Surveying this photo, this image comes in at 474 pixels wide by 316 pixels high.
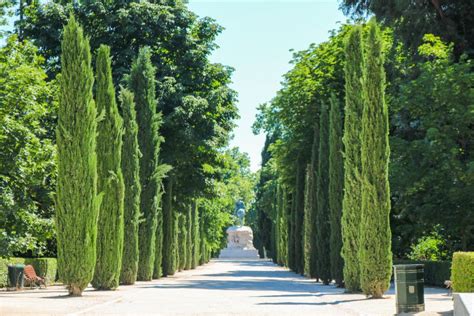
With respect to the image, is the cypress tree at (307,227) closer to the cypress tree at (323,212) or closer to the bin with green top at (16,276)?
the cypress tree at (323,212)

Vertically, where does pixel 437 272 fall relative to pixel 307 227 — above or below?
below

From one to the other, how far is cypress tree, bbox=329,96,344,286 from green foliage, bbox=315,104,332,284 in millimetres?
2350

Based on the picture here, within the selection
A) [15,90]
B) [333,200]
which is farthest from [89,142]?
[333,200]

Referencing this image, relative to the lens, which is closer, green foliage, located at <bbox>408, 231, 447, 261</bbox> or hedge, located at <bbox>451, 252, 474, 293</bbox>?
hedge, located at <bbox>451, 252, 474, 293</bbox>

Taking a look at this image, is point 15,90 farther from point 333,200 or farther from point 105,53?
point 333,200

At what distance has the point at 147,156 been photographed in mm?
34094

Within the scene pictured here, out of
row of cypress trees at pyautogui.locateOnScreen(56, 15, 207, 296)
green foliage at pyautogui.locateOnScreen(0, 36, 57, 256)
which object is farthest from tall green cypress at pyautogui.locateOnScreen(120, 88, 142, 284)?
green foliage at pyautogui.locateOnScreen(0, 36, 57, 256)

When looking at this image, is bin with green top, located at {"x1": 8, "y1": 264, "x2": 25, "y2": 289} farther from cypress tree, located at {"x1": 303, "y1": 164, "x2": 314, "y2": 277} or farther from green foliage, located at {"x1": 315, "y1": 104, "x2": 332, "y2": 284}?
cypress tree, located at {"x1": 303, "y1": 164, "x2": 314, "y2": 277}

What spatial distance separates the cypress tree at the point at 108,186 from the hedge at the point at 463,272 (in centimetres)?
1342

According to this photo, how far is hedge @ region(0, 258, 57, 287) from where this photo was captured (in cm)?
2717

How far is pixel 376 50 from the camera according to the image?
72.7 ft

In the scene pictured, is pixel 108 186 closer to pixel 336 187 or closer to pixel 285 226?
pixel 336 187

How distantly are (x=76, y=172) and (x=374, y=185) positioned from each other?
9.18m

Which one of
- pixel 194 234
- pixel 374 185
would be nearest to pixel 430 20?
pixel 374 185
